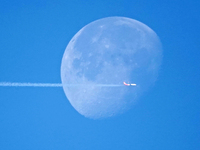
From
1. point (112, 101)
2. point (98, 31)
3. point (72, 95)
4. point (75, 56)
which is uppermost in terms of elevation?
point (98, 31)

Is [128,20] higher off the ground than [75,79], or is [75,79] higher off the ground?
[128,20]

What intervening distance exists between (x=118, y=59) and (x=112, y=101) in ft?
Answer: 4.26

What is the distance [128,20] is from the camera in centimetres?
909

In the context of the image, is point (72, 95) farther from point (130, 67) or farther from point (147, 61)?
point (147, 61)

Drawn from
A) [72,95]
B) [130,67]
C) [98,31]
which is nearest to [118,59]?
[130,67]

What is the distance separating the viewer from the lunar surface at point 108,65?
845 centimetres

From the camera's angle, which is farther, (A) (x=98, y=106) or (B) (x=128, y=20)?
(B) (x=128, y=20)

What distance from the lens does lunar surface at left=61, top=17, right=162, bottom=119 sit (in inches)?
332

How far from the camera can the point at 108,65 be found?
27.7 ft

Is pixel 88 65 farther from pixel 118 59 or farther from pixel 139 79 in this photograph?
pixel 139 79

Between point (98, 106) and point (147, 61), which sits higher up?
point (147, 61)

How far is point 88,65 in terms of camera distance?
337 inches

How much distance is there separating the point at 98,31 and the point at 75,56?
1.10 metres

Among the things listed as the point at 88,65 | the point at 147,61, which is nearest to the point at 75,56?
the point at 88,65
